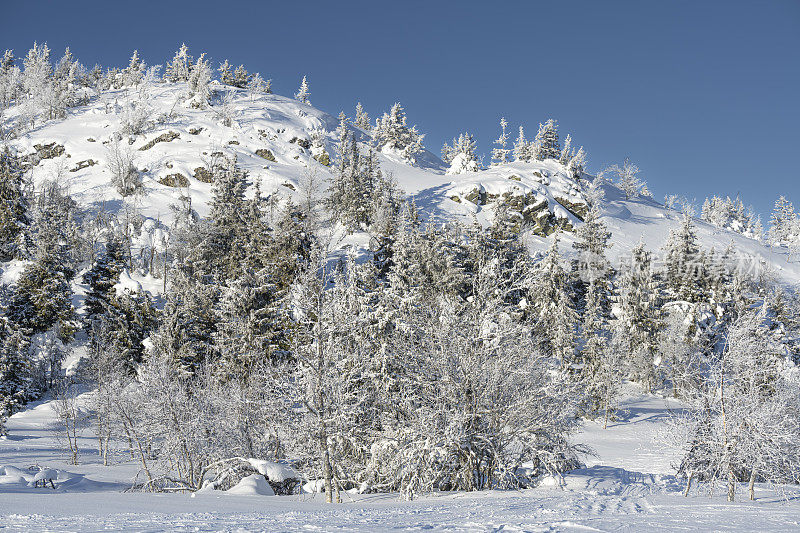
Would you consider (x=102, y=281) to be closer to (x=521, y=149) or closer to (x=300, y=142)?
(x=300, y=142)

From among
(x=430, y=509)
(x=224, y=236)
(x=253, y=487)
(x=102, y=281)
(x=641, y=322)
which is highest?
(x=224, y=236)

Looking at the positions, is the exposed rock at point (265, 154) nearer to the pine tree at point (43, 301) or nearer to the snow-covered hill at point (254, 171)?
the snow-covered hill at point (254, 171)

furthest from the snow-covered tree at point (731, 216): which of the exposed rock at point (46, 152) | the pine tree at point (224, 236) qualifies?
the exposed rock at point (46, 152)

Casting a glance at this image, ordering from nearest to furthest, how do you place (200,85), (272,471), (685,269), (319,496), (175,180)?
(319,496), (272,471), (685,269), (175,180), (200,85)

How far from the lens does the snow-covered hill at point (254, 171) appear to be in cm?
7419

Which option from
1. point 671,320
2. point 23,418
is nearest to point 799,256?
point 671,320

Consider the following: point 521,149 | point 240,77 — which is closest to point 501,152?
point 521,149

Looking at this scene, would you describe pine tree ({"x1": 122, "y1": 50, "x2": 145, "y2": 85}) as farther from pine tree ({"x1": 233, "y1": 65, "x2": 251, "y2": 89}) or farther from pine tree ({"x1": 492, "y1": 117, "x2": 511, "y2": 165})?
pine tree ({"x1": 492, "y1": 117, "x2": 511, "y2": 165})

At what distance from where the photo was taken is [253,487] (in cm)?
1614

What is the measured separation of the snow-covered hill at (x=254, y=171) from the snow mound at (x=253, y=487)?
44437mm

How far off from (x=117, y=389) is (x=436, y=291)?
26.1 m

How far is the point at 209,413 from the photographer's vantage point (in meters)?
22.9

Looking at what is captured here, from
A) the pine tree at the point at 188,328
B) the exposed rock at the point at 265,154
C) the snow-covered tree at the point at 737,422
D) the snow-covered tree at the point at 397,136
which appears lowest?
the snow-covered tree at the point at 737,422

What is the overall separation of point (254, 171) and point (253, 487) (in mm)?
67669
